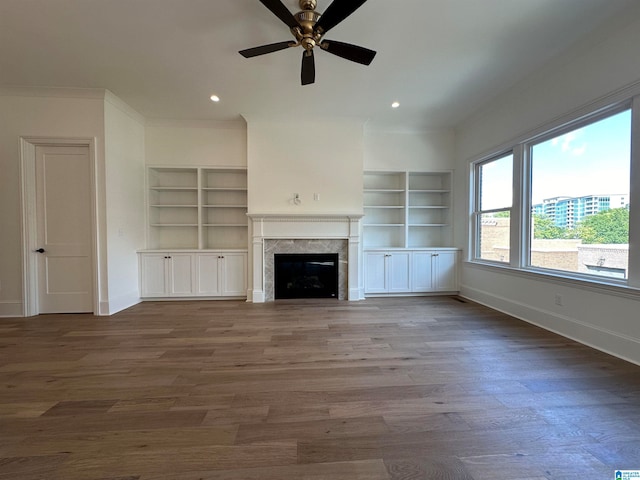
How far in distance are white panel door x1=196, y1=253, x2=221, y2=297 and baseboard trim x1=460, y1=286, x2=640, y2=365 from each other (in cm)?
418

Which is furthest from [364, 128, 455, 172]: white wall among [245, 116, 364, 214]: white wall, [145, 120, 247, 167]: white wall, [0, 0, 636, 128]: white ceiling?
[145, 120, 247, 167]: white wall

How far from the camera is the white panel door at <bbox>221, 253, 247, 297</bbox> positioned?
4.38m

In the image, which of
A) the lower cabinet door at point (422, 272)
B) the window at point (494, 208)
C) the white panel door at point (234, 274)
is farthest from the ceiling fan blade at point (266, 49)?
the lower cabinet door at point (422, 272)

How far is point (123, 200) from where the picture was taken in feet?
12.8

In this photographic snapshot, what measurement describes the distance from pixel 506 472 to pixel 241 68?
3830 mm

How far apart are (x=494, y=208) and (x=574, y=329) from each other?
1857 millimetres

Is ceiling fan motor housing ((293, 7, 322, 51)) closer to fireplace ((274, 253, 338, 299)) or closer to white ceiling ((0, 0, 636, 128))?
white ceiling ((0, 0, 636, 128))

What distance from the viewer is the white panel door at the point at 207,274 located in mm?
4324

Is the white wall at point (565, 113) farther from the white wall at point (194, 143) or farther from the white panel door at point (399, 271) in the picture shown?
the white wall at point (194, 143)

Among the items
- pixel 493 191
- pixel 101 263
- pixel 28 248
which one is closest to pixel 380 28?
pixel 493 191

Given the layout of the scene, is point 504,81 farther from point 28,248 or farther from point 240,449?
point 28,248

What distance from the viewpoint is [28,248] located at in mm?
3455

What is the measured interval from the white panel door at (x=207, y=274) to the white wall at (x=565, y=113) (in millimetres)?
4155

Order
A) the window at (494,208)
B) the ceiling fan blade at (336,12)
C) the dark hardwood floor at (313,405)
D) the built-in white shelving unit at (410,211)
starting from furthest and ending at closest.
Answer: the built-in white shelving unit at (410,211) → the window at (494,208) → the ceiling fan blade at (336,12) → the dark hardwood floor at (313,405)
